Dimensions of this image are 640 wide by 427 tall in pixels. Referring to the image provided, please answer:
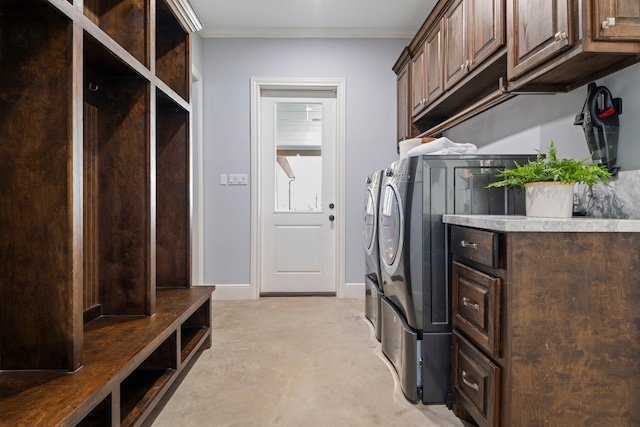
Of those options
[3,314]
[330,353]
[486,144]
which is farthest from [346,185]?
[3,314]

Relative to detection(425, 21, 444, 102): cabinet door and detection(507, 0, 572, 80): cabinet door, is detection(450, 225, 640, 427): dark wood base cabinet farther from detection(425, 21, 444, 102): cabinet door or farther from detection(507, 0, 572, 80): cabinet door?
detection(425, 21, 444, 102): cabinet door

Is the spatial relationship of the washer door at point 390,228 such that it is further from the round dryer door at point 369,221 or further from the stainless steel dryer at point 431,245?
the round dryer door at point 369,221

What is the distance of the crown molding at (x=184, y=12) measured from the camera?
2.07 m

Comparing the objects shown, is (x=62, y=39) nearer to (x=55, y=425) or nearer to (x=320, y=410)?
(x=55, y=425)

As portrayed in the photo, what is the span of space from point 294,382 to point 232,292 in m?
1.87

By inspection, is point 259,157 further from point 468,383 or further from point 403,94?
point 468,383

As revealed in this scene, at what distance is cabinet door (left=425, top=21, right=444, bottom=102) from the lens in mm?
2578

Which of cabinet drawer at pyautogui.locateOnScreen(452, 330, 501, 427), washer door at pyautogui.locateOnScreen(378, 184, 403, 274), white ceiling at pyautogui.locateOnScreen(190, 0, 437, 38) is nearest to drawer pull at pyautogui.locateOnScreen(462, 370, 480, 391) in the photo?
cabinet drawer at pyautogui.locateOnScreen(452, 330, 501, 427)

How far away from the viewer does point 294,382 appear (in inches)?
74.6

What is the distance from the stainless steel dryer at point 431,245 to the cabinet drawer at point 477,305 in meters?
0.13

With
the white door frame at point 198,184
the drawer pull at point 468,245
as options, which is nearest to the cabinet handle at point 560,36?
the drawer pull at point 468,245

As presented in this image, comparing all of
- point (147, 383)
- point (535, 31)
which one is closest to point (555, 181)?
point (535, 31)

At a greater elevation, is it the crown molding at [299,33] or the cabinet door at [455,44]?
the crown molding at [299,33]

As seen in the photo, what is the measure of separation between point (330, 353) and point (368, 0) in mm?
2742
